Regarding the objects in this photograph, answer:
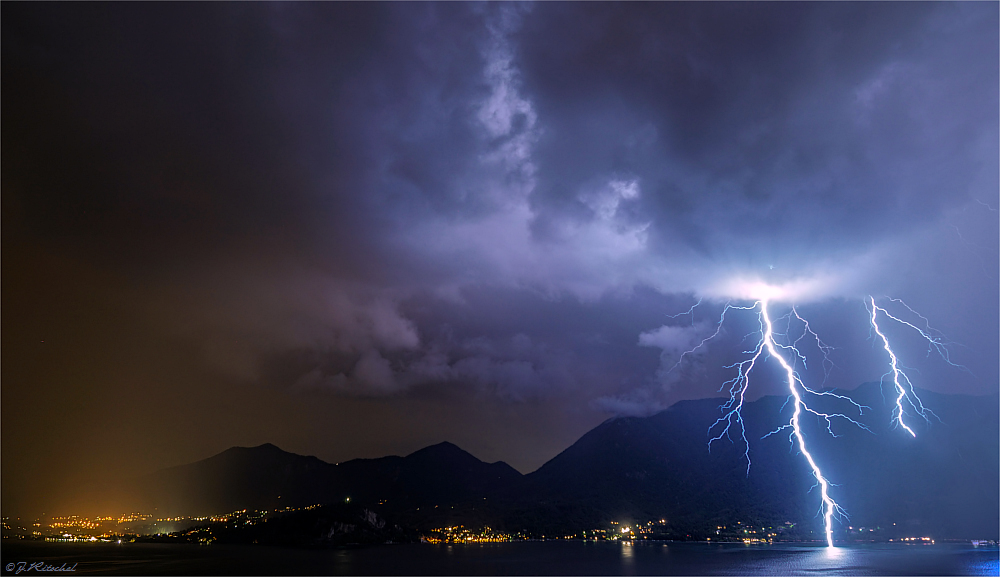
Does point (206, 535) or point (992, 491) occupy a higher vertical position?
point (992, 491)

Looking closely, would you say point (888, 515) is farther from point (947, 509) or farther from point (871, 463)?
point (871, 463)

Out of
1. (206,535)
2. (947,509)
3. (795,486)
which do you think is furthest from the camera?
(206,535)

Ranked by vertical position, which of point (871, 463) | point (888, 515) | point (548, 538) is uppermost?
point (871, 463)

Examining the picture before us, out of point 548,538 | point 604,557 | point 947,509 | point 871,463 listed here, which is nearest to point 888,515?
point 947,509

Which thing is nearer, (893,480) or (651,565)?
(651,565)

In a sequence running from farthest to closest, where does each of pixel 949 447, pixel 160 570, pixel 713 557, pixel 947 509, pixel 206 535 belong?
pixel 206 535 < pixel 949 447 < pixel 947 509 < pixel 713 557 < pixel 160 570

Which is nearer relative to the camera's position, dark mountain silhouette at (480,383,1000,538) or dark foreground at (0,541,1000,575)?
dark foreground at (0,541,1000,575)

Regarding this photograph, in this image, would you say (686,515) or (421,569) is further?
(686,515)

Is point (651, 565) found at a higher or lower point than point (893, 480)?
lower

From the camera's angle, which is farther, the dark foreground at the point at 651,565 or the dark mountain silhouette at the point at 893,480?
the dark mountain silhouette at the point at 893,480

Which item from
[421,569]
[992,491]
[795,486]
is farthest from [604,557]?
[992,491]
